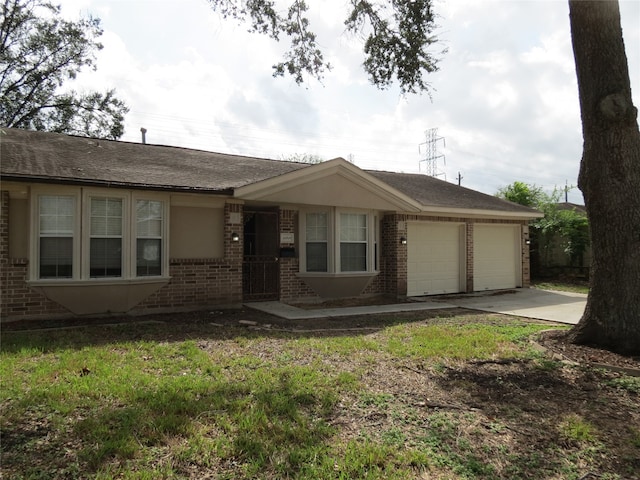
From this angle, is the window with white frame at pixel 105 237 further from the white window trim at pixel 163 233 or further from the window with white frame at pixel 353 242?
the window with white frame at pixel 353 242

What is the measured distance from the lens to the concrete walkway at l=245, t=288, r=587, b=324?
956cm

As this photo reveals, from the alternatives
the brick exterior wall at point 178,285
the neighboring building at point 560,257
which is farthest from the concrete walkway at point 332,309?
the neighboring building at point 560,257

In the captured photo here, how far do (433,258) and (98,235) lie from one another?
9266 millimetres

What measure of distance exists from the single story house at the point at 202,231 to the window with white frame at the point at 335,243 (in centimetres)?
3

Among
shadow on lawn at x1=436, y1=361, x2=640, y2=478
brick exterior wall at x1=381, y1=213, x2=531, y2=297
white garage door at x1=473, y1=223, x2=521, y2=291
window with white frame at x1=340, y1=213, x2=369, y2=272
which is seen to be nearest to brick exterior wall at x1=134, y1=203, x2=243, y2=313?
window with white frame at x1=340, y1=213, x2=369, y2=272

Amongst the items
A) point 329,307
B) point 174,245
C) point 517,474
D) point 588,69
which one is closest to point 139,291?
point 174,245

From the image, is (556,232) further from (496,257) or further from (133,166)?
(133,166)

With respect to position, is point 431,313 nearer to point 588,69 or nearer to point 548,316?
point 548,316

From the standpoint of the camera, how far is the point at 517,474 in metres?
3.17

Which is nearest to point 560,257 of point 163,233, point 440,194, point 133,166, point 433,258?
point 440,194

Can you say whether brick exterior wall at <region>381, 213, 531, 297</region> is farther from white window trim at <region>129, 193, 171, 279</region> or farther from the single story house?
white window trim at <region>129, 193, 171, 279</region>

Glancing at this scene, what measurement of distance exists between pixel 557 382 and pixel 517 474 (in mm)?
2322

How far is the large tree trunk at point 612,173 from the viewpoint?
19.8 feet

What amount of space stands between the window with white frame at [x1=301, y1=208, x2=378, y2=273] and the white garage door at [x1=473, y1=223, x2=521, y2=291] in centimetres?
473
